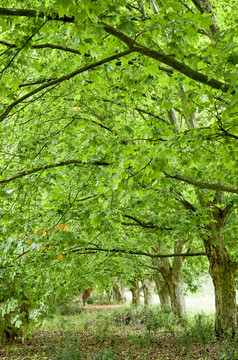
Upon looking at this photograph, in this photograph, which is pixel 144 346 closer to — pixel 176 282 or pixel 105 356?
pixel 105 356

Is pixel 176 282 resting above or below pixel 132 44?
below

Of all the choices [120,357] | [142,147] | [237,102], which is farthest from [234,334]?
[237,102]

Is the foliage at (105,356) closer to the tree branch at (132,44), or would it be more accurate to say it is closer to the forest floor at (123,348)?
the forest floor at (123,348)

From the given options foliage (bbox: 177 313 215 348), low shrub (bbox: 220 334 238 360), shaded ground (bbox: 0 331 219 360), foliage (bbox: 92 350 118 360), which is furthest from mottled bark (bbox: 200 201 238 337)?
foliage (bbox: 92 350 118 360)

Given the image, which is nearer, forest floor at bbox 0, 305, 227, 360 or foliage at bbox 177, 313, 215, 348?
forest floor at bbox 0, 305, 227, 360

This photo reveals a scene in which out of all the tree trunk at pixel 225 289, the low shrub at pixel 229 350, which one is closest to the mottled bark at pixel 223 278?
the tree trunk at pixel 225 289

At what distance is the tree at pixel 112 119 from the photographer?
10.4 ft

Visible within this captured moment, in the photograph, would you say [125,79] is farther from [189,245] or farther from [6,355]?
[6,355]

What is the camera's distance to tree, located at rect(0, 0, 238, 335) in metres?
3.16

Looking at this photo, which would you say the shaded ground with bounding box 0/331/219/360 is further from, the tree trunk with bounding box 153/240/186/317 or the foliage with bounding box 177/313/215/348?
the tree trunk with bounding box 153/240/186/317

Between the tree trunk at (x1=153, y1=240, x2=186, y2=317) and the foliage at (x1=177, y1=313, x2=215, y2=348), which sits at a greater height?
the tree trunk at (x1=153, y1=240, x2=186, y2=317)

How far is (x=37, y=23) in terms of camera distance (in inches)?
137

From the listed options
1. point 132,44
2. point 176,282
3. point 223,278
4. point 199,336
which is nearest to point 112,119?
point 132,44

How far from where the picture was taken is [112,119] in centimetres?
696
